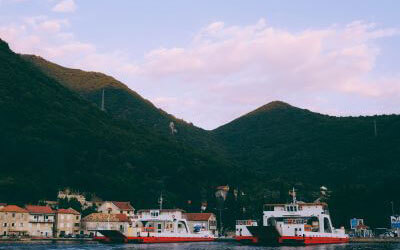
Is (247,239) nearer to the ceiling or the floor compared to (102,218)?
nearer to the floor

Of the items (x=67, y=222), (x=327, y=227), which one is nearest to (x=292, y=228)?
(x=327, y=227)

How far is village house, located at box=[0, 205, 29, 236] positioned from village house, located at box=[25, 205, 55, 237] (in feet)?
5.72

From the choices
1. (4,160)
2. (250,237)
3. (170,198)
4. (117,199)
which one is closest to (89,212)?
(117,199)

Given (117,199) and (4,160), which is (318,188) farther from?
(4,160)

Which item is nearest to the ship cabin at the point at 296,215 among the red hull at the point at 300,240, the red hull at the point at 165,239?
the red hull at the point at 300,240

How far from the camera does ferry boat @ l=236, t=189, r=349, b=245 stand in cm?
8200

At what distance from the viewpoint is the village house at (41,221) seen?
115562mm

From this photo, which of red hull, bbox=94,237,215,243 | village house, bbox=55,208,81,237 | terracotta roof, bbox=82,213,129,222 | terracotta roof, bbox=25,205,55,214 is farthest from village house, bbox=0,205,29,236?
red hull, bbox=94,237,215,243

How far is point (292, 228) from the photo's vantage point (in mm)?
82938

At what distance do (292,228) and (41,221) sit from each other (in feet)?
208

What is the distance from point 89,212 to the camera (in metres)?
134

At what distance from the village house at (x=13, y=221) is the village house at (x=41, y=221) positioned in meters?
1.74

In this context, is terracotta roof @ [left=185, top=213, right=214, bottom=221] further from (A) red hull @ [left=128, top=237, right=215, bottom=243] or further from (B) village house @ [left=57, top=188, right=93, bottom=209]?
(B) village house @ [left=57, top=188, right=93, bottom=209]

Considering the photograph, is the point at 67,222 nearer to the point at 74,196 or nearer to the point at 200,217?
the point at 74,196
